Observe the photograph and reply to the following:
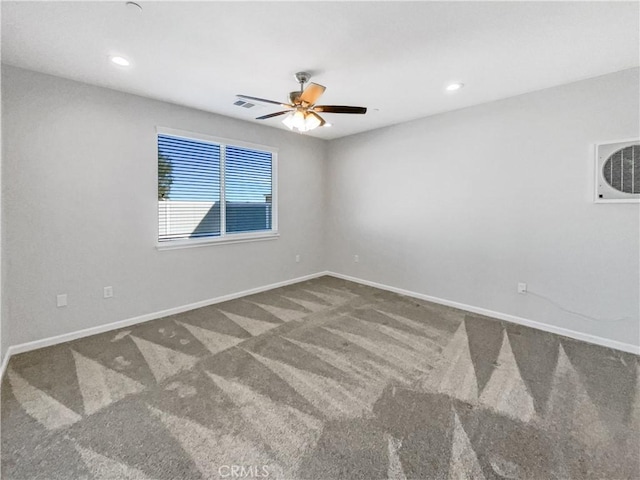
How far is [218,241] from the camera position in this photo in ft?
13.3

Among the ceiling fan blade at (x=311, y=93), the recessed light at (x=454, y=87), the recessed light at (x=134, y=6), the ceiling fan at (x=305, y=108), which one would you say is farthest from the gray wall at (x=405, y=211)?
the ceiling fan blade at (x=311, y=93)

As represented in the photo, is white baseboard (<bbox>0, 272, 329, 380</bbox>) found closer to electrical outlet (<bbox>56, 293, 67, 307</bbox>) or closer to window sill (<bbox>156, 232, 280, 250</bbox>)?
electrical outlet (<bbox>56, 293, 67, 307</bbox>)

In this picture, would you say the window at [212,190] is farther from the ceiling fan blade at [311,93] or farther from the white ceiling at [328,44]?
the ceiling fan blade at [311,93]

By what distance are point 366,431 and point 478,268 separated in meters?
2.72

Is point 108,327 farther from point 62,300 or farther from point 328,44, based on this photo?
point 328,44

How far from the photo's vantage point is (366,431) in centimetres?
178

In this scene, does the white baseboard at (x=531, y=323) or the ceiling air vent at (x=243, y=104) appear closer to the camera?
the white baseboard at (x=531, y=323)

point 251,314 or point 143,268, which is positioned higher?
point 143,268

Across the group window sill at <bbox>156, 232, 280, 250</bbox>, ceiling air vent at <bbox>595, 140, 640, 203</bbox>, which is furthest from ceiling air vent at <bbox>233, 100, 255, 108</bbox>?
ceiling air vent at <bbox>595, 140, 640, 203</bbox>

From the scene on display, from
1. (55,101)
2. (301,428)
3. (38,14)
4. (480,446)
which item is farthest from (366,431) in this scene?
(55,101)

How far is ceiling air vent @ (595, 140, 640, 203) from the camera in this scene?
2668mm

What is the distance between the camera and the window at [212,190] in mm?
3605

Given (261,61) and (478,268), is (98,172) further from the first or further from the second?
(478,268)

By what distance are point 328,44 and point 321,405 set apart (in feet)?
8.75
